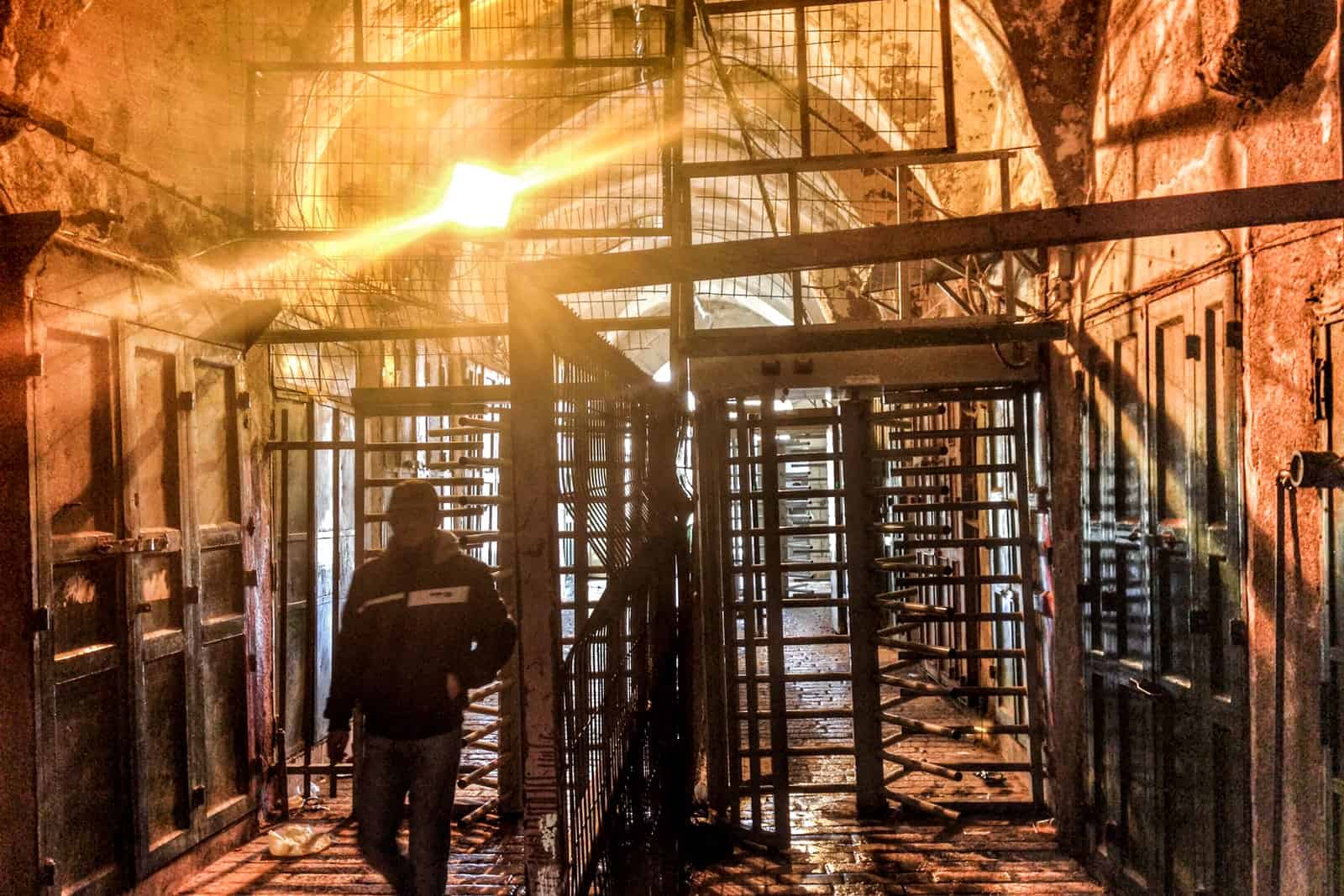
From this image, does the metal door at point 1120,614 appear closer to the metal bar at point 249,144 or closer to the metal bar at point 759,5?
the metal bar at point 759,5

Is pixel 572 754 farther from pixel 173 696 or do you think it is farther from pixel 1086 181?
pixel 1086 181

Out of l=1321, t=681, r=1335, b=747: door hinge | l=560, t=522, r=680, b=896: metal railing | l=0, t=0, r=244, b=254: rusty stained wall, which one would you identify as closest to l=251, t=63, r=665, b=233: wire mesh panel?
l=0, t=0, r=244, b=254: rusty stained wall

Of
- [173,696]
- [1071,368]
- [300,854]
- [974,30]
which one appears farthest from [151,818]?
[974,30]

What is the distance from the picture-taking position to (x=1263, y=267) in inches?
121

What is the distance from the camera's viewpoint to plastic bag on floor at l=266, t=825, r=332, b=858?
5.32 m

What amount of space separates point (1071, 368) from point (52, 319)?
5066 mm

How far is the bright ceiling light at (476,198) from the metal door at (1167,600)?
495cm

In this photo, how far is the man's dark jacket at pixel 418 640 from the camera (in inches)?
135

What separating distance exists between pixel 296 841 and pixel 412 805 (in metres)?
2.40

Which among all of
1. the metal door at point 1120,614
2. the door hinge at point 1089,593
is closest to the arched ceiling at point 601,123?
the metal door at point 1120,614

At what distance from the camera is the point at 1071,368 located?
16.5 ft

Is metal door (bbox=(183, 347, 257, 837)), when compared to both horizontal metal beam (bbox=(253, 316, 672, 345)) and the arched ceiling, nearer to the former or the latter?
horizontal metal beam (bbox=(253, 316, 672, 345))

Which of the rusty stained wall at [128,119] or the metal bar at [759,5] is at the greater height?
the metal bar at [759,5]

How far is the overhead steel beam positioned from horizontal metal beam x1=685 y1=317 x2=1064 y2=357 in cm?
311
